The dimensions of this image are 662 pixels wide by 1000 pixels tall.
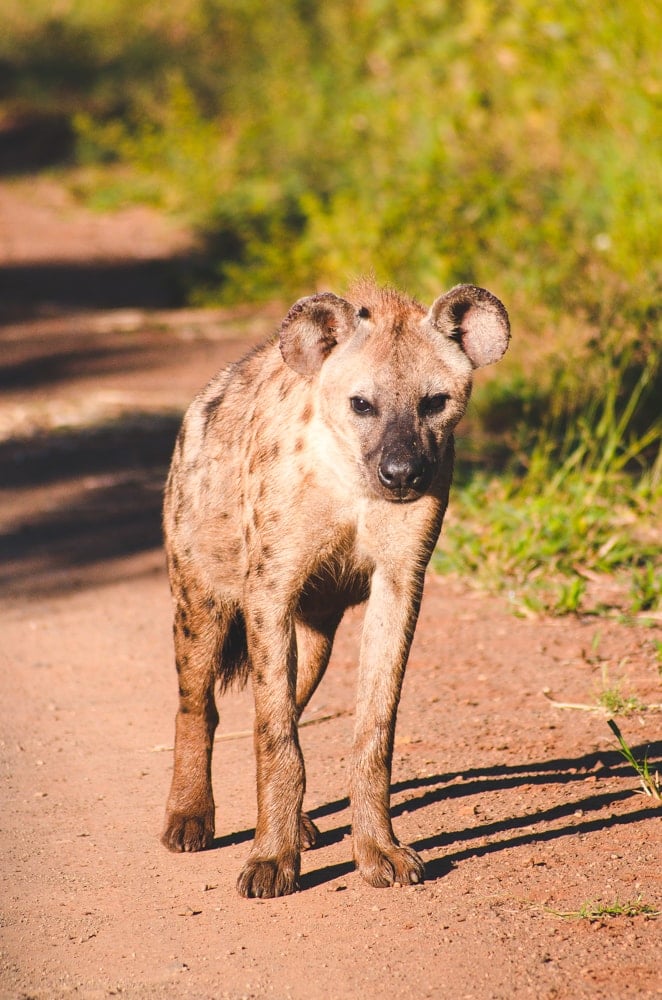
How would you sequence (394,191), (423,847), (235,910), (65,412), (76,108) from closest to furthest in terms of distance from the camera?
(235,910)
(423,847)
(65,412)
(394,191)
(76,108)

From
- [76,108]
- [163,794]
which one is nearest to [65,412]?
[163,794]

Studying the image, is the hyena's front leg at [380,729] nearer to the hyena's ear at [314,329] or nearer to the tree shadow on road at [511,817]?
the tree shadow on road at [511,817]

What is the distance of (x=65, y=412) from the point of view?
7914 mm

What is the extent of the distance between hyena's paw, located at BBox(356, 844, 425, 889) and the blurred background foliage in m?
2.50

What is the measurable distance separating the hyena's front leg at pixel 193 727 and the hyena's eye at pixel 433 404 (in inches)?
33.5

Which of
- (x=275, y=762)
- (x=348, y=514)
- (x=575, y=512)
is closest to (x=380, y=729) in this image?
(x=275, y=762)

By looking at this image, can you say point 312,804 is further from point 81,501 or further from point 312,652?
point 81,501

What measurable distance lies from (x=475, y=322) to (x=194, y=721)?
1266 millimetres

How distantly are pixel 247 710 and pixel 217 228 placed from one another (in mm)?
8195

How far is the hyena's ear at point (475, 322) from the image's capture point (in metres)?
3.34

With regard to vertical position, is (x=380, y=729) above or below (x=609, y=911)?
above

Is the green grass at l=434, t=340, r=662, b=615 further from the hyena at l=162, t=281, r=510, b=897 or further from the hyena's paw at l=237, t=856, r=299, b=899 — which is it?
the hyena's paw at l=237, t=856, r=299, b=899

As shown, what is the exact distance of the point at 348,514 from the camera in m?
3.30

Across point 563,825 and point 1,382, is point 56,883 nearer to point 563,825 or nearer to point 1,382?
point 563,825
